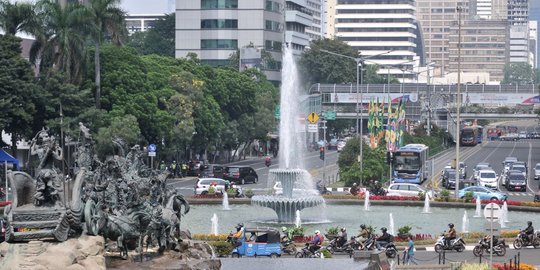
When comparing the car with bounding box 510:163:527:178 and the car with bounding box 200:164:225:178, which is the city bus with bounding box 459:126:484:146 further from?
the car with bounding box 200:164:225:178

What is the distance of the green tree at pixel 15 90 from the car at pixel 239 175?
45.2 feet

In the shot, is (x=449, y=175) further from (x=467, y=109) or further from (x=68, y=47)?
(x=467, y=109)

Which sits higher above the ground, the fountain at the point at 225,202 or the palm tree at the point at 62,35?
the palm tree at the point at 62,35

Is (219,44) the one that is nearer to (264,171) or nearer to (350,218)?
(264,171)

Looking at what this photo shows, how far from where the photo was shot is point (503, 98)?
147875mm

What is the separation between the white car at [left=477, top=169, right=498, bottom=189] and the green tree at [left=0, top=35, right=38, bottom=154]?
28.7m

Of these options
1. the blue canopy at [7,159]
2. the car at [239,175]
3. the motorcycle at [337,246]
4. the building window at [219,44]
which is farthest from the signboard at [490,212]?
the building window at [219,44]

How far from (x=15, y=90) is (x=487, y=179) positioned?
99.9 ft

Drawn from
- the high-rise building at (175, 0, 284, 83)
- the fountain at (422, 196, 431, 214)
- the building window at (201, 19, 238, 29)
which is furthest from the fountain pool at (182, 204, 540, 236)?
the building window at (201, 19, 238, 29)

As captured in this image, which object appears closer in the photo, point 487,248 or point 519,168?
point 487,248

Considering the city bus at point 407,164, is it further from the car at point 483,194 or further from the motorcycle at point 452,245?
the motorcycle at point 452,245

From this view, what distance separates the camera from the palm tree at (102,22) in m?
87.7

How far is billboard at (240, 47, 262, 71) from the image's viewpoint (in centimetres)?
15262

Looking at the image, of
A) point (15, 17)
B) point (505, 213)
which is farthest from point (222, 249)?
point (15, 17)
